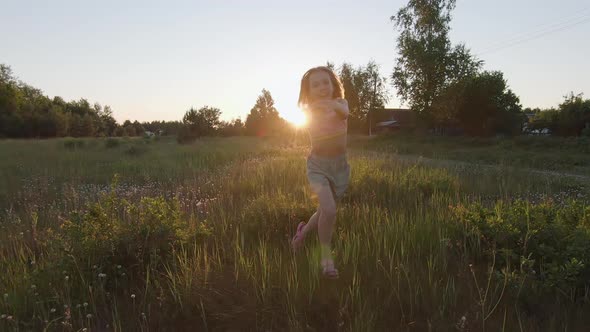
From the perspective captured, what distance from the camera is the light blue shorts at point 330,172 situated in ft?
11.7

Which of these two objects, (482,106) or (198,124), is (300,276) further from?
(198,124)

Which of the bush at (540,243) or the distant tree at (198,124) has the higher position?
the distant tree at (198,124)

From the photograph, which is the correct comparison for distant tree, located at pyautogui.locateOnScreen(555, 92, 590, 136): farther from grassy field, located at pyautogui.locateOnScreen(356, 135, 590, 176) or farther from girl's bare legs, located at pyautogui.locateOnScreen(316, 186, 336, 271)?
girl's bare legs, located at pyautogui.locateOnScreen(316, 186, 336, 271)

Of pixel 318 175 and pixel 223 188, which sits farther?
pixel 223 188

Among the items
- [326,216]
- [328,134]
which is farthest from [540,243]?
[328,134]

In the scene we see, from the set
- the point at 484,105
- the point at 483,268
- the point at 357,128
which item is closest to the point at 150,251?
the point at 483,268

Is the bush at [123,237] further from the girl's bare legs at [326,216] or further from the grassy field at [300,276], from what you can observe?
the girl's bare legs at [326,216]

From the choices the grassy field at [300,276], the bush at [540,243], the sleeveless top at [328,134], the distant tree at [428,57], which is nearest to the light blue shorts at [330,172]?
the sleeveless top at [328,134]

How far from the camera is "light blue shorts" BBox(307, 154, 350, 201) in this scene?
356cm

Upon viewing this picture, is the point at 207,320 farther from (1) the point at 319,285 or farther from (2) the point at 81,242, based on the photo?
(2) the point at 81,242

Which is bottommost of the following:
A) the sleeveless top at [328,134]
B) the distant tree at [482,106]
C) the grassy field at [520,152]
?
the grassy field at [520,152]

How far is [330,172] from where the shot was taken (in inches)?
142

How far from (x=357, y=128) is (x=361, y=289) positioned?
56.4 metres

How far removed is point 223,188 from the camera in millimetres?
7242
